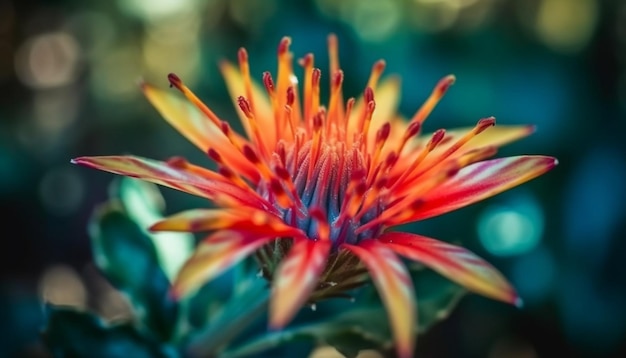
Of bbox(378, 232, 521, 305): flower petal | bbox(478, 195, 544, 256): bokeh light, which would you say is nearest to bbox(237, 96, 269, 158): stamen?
bbox(378, 232, 521, 305): flower petal

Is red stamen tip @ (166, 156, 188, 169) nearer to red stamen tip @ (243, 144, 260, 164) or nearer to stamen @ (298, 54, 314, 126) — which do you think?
red stamen tip @ (243, 144, 260, 164)

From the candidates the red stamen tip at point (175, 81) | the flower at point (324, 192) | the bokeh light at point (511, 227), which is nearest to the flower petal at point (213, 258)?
the flower at point (324, 192)

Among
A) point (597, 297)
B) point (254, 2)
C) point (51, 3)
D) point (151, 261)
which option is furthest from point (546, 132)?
point (51, 3)

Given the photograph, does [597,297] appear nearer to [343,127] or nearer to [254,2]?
[343,127]

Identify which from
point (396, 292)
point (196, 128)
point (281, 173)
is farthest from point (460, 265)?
point (196, 128)

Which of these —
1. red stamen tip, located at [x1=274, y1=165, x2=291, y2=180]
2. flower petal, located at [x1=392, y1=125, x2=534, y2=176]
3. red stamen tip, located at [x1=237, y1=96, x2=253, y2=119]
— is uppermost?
red stamen tip, located at [x1=237, y1=96, x2=253, y2=119]

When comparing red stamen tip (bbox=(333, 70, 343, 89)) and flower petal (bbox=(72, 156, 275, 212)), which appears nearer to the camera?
flower petal (bbox=(72, 156, 275, 212))

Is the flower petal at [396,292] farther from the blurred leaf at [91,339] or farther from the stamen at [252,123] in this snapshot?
the blurred leaf at [91,339]
